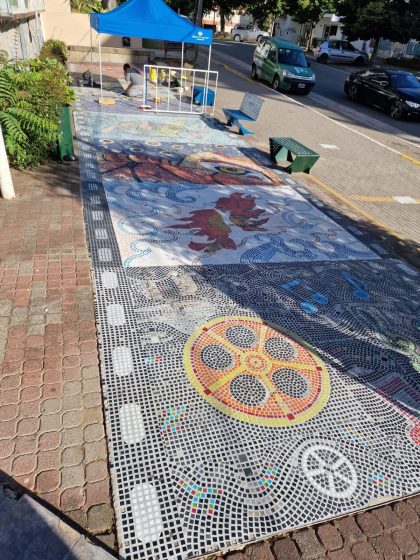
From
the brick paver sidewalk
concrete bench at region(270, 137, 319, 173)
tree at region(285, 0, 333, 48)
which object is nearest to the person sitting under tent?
concrete bench at region(270, 137, 319, 173)

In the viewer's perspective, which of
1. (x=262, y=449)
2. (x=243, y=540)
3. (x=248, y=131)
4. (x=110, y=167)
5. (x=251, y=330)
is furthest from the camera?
(x=248, y=131)

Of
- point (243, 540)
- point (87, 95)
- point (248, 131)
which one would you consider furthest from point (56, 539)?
point (87, 95)

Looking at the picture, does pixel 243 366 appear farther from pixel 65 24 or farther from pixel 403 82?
pixel 65 24

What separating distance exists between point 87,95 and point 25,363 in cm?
1285

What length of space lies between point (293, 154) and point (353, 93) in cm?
1268

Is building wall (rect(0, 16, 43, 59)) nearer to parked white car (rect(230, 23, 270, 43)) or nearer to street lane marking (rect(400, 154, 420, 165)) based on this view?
street lane marking (rect(400, 154, 420, 165))

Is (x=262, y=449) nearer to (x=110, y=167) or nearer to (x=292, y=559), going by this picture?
(x=292, y=559)

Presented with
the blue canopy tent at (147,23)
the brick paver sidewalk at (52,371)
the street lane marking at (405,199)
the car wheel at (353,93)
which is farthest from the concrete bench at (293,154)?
the car wheel at (353,93)

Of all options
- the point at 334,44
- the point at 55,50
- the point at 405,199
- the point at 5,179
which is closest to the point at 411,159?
the point at 405,199

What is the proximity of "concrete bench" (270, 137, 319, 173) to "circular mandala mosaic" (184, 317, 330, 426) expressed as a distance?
5.94 metres

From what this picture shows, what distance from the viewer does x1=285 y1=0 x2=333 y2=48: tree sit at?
134 ft

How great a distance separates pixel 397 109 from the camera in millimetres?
16938

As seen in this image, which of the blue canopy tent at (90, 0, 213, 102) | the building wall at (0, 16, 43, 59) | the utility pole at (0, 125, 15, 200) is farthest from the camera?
the blue canopy tent at (90, 0, 213, 102)

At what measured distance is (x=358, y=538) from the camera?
105 inches
